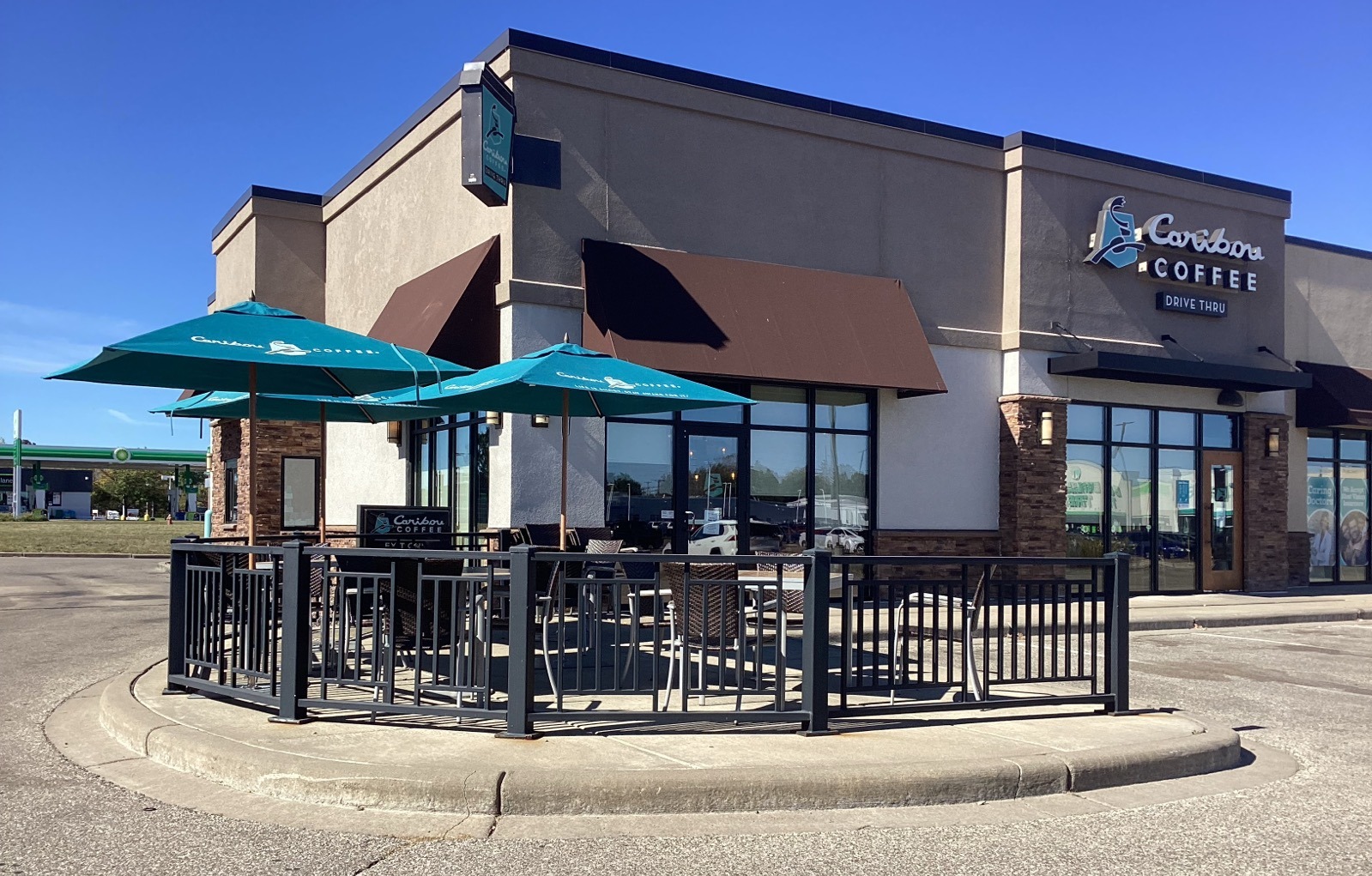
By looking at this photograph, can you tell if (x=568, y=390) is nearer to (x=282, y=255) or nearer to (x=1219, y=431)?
(x=282, y=255)

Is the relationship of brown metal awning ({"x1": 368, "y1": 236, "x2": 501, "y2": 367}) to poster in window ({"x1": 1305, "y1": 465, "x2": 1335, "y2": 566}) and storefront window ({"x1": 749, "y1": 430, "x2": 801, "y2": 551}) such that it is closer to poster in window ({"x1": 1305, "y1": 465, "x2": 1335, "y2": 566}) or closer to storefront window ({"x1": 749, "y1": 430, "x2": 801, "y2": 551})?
storefront window ({"x1": 749, "y1": 430, "x2": 801, "y2": 551})

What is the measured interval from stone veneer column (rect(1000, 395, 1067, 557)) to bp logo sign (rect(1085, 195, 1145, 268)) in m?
2.64

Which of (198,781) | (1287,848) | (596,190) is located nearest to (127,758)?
(198,781)

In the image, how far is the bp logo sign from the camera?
18.5 m

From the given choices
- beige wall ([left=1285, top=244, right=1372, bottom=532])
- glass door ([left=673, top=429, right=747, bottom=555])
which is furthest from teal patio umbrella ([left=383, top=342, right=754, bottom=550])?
beige wall ([left=1285, top=244, right=1372, bottom=532])

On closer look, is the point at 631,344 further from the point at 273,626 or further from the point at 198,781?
the point at 198,781

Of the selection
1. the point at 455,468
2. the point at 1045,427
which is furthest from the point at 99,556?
the point at 1045,427

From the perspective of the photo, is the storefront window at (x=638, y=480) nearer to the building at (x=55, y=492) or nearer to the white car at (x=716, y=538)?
the white car at (x=716, y=538)

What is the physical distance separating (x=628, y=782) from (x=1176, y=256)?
16.9 metres

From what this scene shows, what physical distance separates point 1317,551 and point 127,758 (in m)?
21.7

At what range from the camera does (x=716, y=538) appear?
15.6 m

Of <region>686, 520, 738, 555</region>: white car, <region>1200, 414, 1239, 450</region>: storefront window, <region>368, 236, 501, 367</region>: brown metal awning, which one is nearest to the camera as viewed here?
<region>368, 236, 501, 367</region>: brown metal awning

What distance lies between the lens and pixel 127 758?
6.84 metres

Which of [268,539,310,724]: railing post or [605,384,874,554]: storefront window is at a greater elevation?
[605,384,874,554]: storefront window
